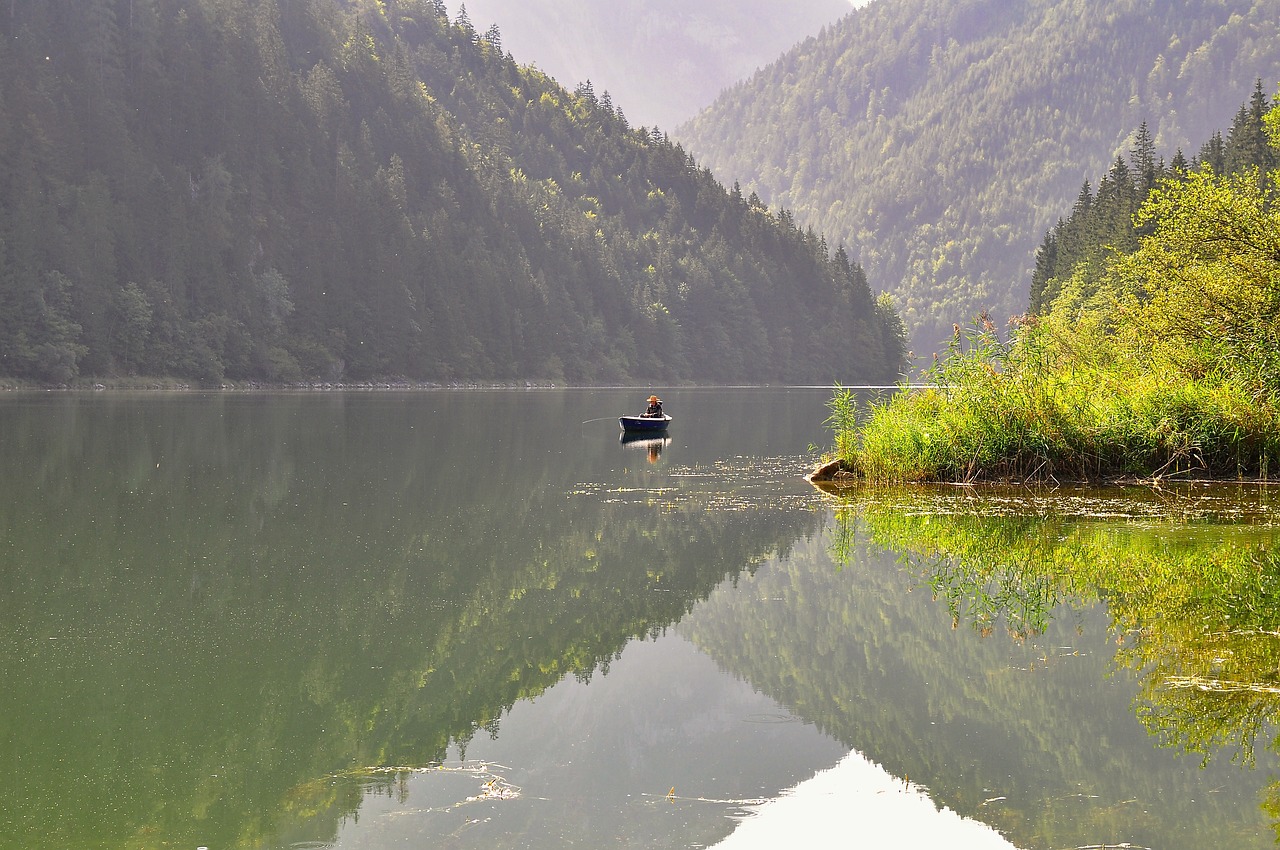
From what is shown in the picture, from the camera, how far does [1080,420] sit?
2625 centimetres

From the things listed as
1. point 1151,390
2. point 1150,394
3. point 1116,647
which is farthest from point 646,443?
point 1116,647

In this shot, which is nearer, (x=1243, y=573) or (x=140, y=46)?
(x=1243, y=573)

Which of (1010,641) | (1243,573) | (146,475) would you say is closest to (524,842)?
(1010,641)

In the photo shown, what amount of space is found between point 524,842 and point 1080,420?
69.9 feet

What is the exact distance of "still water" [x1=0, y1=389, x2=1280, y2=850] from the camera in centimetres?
802

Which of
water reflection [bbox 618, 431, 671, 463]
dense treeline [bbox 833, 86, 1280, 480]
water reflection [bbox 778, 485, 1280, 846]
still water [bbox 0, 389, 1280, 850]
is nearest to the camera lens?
still water [bbox 0, 389, 1280, 850]

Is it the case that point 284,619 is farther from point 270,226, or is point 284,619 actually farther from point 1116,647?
point 270,226

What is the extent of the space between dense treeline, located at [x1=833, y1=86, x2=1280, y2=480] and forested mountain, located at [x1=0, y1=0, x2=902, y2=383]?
290 feet

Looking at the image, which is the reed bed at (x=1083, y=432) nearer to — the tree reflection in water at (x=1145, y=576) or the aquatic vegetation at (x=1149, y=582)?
the tree reflection in water at (x=1145, y=576)

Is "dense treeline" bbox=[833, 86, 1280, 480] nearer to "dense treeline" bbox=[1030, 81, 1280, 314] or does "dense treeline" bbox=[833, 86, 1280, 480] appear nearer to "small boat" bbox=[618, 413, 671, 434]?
"small boat" bbox=[618, 413, 671, 434]

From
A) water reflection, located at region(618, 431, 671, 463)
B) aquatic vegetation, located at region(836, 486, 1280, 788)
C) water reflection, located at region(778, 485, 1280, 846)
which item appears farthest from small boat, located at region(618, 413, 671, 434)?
water reflection, located at region(778, 485, 1280, 846)

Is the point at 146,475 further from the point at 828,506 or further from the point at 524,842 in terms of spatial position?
the point at 524,842

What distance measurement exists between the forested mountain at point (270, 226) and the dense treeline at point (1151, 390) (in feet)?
290

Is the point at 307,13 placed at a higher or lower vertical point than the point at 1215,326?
higher
